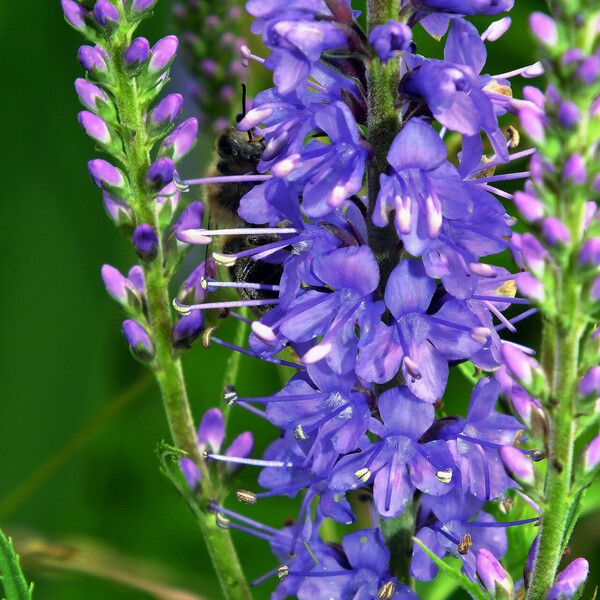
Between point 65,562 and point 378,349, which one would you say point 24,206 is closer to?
point 65,562

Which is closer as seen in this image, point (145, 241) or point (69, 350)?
point (145, 241)

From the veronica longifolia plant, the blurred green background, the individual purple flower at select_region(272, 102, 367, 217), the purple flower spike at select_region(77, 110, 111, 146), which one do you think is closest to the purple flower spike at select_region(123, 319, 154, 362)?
the veronica longifolia plant

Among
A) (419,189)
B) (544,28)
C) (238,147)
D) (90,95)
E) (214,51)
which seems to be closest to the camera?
(544,28)

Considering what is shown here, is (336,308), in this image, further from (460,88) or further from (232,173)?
(232,173)

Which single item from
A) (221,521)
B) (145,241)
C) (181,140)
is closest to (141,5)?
(181,140)

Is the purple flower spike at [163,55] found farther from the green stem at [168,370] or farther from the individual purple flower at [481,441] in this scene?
the individual purple flower at [481,441]

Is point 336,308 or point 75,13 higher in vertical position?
point 75,13

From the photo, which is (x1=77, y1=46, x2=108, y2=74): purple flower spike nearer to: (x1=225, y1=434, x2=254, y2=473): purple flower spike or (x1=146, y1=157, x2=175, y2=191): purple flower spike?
(x1=146, y1=157, x2=175, y2=191): purple flower spike
